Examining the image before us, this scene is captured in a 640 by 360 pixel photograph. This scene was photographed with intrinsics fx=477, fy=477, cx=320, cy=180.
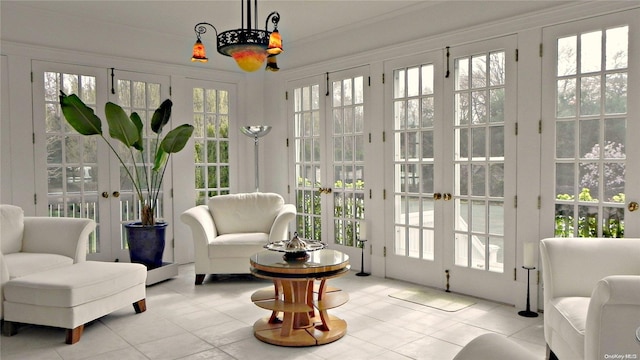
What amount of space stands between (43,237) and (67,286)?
1.11 meters

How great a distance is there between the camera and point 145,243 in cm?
483

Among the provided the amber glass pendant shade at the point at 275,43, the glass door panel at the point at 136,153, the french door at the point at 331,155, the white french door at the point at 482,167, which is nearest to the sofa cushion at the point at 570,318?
the white french door at the point at 482,167

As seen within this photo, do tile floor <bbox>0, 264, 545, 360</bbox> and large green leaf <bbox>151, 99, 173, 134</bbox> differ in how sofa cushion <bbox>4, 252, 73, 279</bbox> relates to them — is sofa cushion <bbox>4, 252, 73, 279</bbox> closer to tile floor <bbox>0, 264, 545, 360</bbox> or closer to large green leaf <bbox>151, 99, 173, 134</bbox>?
tile floor <bbox>0, 264, 545, 360</bbox>

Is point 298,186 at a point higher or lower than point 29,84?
lower

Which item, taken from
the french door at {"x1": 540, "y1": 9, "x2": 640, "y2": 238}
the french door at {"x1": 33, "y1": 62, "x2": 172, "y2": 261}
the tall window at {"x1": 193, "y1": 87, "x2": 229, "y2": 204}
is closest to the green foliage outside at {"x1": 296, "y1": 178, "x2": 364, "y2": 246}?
the tall window at {"x1": 193, "y1": 87, "x2": 229, "y2": 204}

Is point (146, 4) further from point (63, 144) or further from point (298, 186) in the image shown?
point (298, 186)

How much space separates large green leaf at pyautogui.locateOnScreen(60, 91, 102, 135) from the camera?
440 centimetres

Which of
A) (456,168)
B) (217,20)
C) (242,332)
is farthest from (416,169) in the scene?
(217,20)

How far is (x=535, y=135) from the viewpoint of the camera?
3.85 m

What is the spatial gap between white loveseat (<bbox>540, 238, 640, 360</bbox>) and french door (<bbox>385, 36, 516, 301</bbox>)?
1.20m

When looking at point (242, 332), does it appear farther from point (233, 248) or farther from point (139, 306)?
point (233, 248)

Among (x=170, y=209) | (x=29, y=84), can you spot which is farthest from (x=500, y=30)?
(x=29, y=84)

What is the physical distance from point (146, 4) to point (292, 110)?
2.15m

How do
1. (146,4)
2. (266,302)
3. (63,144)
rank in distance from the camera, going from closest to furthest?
(266,302)
(146,4)
(63,144)
